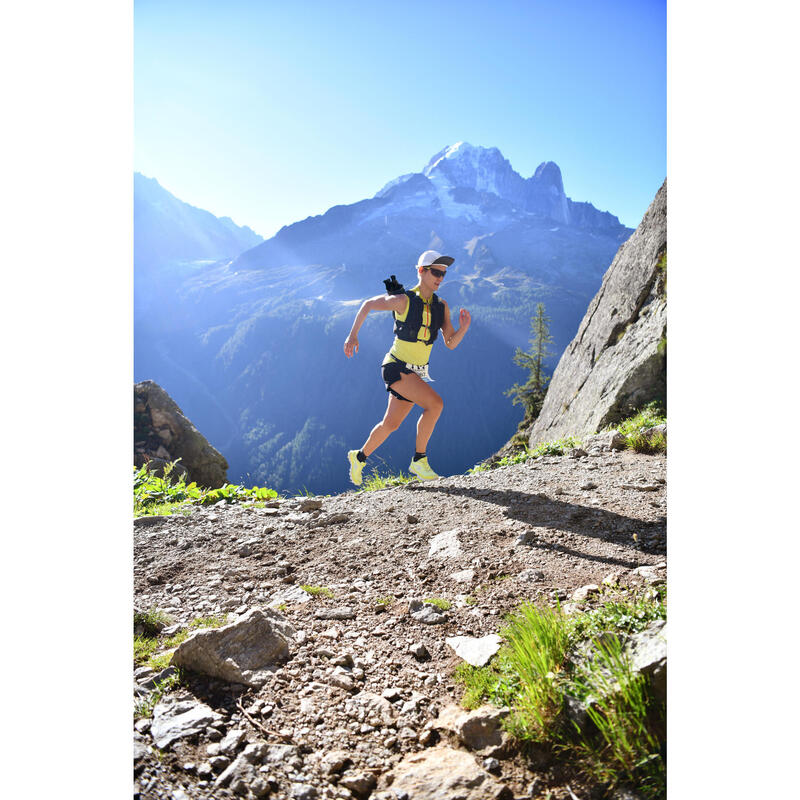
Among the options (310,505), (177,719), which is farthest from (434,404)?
(177,719)

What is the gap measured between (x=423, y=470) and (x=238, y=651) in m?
4.33

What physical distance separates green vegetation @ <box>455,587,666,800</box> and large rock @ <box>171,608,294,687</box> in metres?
0.85

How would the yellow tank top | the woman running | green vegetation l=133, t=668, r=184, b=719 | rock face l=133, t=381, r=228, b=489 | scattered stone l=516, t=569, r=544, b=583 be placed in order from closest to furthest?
1. green vegetation l=133, t=668, r=184, b=719
2. scattered stone l=516, t=569, r=544, b=583
3. the woman running
4. the yellow tank top
5. rock face l=133, t=381, r=228, b=489

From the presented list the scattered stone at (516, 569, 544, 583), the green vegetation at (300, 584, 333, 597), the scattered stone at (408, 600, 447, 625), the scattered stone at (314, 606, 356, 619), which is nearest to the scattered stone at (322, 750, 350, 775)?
the scattered stone at (408, 600, 447, 625)

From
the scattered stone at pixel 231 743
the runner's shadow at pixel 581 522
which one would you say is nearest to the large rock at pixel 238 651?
the scattered stone at pixel 231 743

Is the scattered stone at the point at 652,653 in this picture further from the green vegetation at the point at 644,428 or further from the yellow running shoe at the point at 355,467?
the yellow running shoe at the point at 355,467

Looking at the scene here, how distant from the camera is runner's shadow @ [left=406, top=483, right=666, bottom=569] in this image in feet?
10.3

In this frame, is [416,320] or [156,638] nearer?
[156,638]

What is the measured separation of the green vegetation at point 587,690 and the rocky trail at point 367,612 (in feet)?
0.31

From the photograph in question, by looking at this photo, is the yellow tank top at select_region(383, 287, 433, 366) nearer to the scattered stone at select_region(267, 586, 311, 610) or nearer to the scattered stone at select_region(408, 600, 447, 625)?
the scattered stone at select_region(267, 586, 311, 610)

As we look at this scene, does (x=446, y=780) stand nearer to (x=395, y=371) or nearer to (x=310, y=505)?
(x=310, y=505)

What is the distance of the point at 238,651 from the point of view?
2.18 meters
